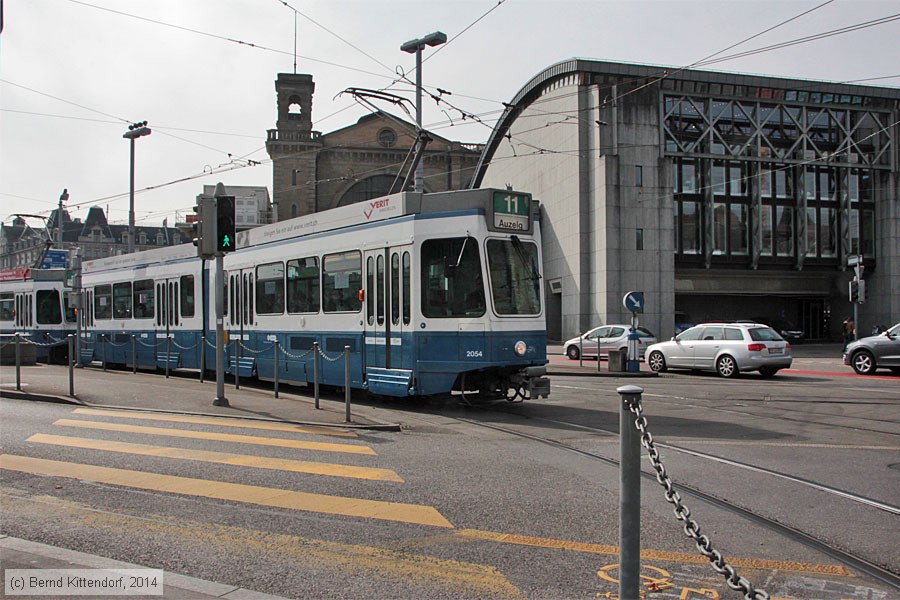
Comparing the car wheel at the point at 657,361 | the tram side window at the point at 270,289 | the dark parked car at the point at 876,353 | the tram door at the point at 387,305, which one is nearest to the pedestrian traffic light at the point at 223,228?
the tram door at the point at 387,305

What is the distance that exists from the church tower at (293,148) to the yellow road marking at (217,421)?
54.2m

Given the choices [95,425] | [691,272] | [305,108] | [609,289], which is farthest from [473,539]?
[305,108]

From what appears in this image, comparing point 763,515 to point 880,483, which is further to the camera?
point 880,483

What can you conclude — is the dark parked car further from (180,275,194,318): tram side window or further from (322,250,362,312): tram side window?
(180,275,194,318): tram side window

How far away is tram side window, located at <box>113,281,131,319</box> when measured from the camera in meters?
21.5

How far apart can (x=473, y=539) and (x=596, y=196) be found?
35989 millimetres

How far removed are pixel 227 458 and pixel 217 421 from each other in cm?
278

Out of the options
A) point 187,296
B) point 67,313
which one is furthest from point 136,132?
point 187,296

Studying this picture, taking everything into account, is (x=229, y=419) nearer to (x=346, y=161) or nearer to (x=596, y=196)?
(x=596, y=196)

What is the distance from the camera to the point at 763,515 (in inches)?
229

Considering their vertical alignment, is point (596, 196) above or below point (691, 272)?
above

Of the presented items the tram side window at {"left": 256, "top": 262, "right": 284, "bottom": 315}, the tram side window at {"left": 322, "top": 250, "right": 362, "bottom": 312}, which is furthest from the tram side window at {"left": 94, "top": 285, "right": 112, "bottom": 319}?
the tram side window at {"left": 322, "top": 250, "right": 362, "bottom": 312}

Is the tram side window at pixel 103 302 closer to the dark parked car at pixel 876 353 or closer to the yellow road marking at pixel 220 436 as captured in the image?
the yellow road marking at pixel 220 436

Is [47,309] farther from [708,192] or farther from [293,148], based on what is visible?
[293,148]
